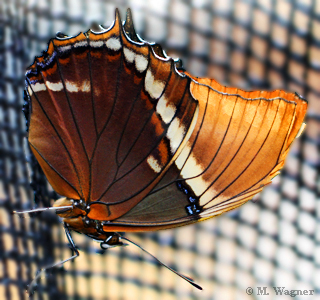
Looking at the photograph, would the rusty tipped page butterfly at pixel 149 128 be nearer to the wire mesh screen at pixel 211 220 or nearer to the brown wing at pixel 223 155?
the brown wing at pixel 223 155

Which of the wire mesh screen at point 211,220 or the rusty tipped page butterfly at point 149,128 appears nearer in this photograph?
the rusty tipped page butterfly at point 149,128

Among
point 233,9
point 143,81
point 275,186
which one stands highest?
point 233,9

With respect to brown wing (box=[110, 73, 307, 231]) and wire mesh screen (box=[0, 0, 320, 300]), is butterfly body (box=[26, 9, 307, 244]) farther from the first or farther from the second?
wire mesh screen (box=[0, 0, 320, 300])

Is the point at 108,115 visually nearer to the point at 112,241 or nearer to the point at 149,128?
the point at 149,128

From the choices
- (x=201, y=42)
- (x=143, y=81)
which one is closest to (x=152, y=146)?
(x=143, y=81)

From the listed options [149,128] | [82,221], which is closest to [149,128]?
[149,128]

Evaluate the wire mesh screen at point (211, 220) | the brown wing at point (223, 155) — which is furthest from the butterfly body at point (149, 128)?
the wire mesh screen at point (211, 220)

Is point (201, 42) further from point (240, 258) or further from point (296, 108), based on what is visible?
point (240, 258)
